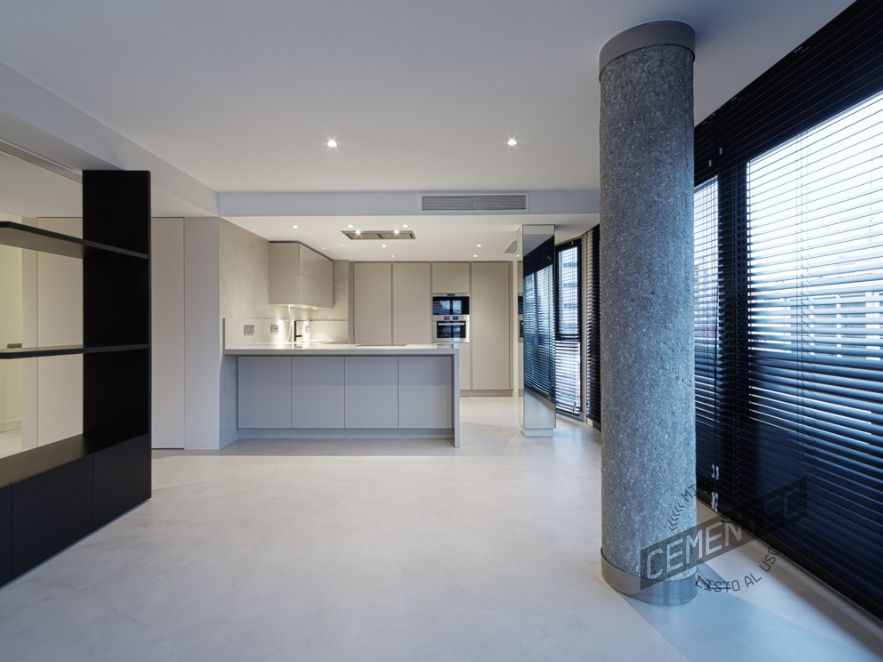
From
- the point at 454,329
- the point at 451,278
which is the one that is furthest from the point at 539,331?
the point at 451,278

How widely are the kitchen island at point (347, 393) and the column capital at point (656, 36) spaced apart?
3402 mm

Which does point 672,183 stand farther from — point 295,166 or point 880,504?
point 295,166

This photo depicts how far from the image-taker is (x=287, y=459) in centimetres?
433

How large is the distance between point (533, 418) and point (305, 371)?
8.36ft

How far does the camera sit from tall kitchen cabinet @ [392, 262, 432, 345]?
794 cm

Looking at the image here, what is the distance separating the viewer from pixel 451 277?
7.94m

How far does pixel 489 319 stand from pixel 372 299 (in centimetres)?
201

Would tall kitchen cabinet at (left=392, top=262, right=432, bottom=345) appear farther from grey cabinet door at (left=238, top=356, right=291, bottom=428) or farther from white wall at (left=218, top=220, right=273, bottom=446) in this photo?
grey cabinet door at (left=238, top=356, right=291, bottom=428)

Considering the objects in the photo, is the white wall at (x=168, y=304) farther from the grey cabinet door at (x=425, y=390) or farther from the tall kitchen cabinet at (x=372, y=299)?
the tall kitchen cabinet at (x=372, y=299)

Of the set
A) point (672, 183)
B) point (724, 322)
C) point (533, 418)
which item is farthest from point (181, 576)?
point (533, 418)

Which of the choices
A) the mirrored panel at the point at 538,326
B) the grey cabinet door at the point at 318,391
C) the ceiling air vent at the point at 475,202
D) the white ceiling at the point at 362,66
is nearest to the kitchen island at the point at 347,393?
the grey cabinet door at the point at 318,391

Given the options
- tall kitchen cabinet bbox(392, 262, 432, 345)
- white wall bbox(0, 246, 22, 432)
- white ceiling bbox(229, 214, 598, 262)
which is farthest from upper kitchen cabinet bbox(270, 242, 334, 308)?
white wall bbox(0, 246, 22, 432)

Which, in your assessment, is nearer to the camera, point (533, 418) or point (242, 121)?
point (242, 121)

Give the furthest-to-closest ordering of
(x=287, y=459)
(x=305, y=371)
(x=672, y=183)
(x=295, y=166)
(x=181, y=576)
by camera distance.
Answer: (x=305, y=371) < (x=287, y=459) < (x=295, y=166) < (x=181, y=576) < (x=672, y=183)
